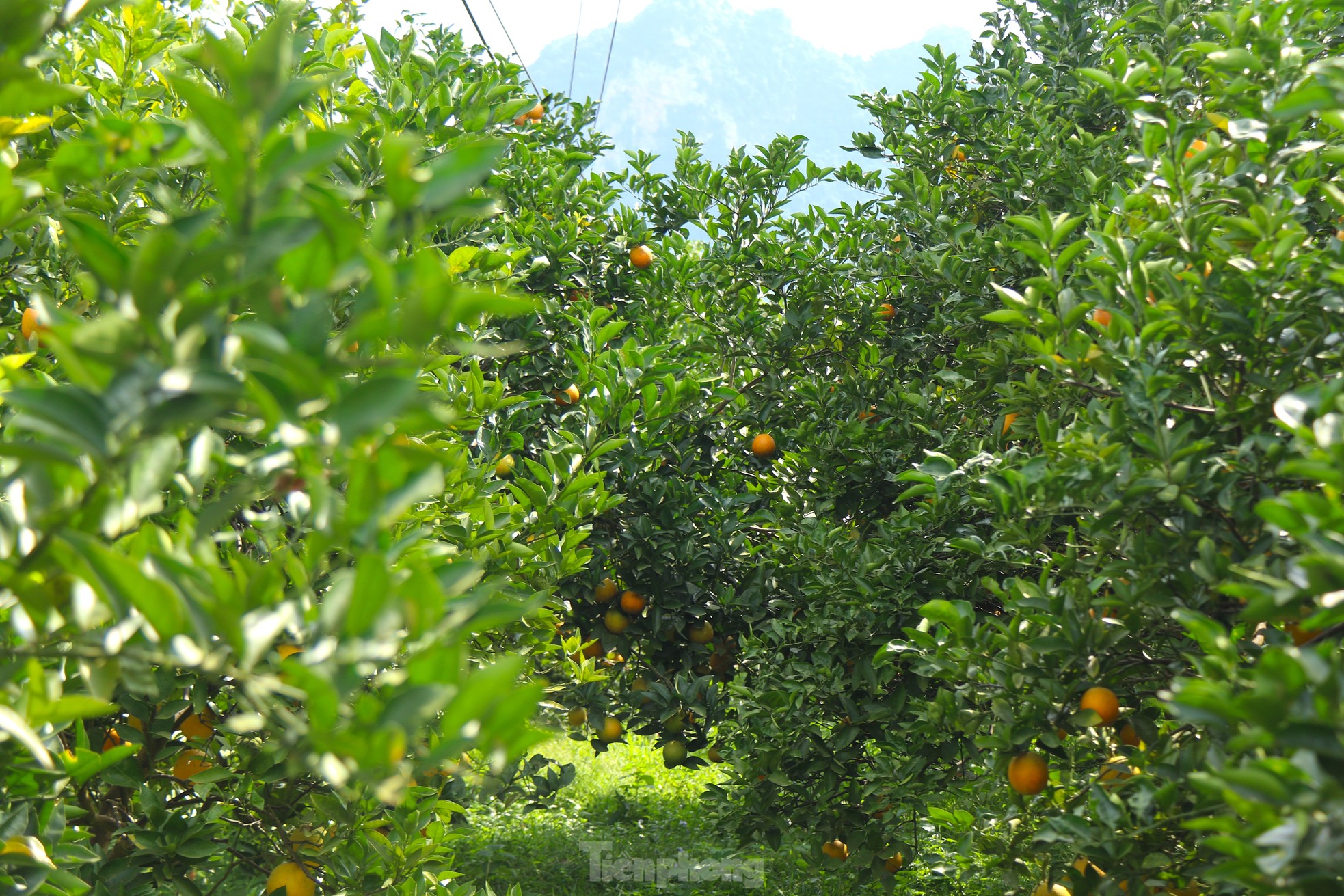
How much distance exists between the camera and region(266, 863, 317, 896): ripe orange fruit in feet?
5.97

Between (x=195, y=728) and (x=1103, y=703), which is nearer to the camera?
(x=1103, y=703)

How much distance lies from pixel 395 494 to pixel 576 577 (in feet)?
8.99

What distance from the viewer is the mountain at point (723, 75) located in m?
83.8

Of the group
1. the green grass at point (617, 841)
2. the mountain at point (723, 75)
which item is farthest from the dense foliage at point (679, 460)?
the mountain at point (723, 75)

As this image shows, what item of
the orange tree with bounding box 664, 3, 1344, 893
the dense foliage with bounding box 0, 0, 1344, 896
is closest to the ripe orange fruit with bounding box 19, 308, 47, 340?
the dense foliage with bounding box 0, 0, 1344, 896

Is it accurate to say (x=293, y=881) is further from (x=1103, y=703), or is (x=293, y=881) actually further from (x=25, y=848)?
(x=1103, y=703)

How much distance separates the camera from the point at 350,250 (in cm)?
63

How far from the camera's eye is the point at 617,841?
558cm

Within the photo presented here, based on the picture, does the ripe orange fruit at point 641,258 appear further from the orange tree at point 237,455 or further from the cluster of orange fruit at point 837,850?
the orange tree at point 237,455

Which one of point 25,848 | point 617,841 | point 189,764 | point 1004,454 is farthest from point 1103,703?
point 617,841

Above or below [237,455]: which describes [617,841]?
below

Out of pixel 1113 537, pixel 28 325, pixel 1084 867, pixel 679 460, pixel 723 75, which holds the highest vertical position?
pixel 723 75

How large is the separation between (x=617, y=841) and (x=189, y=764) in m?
4.16

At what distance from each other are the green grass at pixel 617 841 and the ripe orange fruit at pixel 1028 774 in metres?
1.67
